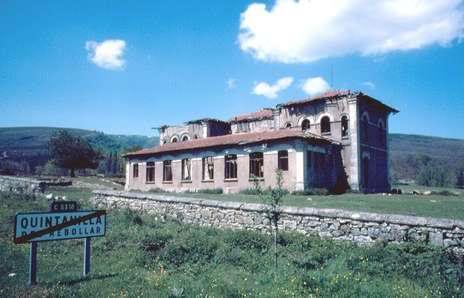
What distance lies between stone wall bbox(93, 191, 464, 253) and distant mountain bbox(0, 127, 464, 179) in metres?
77.2

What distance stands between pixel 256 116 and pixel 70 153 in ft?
115

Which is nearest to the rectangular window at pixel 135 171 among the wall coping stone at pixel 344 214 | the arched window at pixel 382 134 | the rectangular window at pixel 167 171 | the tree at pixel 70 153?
the rectangular window at pixel 167 171

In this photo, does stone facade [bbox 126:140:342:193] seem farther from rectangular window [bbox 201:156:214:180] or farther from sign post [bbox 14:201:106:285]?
sign post [bbox 14:201:106:285]

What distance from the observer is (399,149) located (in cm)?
12500

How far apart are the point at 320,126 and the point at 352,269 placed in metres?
22.0

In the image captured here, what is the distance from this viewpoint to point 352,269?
25.9 ft

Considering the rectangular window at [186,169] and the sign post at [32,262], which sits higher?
the rectangular window at [186,169]

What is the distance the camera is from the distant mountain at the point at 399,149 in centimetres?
9106

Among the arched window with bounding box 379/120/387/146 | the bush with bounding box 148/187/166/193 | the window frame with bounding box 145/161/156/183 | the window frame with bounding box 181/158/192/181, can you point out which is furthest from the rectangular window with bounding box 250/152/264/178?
the arched window with bounding box 379/120/387/146

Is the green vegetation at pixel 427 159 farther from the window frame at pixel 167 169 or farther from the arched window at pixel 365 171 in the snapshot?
the window frame at pixel 167 169

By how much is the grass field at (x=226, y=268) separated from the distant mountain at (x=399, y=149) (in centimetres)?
8000

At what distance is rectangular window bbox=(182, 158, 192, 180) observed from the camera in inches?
1206

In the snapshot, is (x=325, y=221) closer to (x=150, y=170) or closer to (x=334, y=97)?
(x=334, y=97)

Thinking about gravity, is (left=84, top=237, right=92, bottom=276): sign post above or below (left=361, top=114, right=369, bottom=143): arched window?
below
